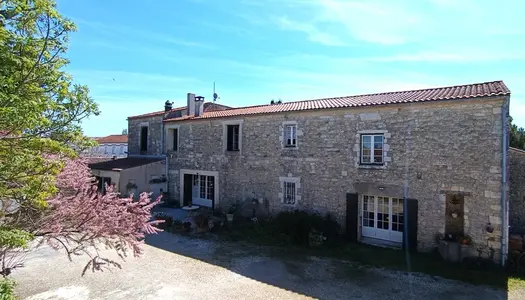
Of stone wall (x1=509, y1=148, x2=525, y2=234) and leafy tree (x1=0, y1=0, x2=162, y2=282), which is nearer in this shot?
leafy tree (x1=0, y1=0, x2=162, y2=282)

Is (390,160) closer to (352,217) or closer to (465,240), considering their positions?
(352,217)

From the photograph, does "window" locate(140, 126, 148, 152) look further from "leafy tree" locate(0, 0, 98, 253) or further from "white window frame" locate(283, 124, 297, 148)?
"leafy tree" locate(0, 0, 98, 253)

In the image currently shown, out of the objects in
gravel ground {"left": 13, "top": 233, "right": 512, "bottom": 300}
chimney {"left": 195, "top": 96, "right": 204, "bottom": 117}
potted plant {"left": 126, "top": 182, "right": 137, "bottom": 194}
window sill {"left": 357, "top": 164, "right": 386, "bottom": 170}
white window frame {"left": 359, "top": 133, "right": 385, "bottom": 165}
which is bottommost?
gravel ground {"left": 13, "top": 233, "right": 512, "bottom": 300}

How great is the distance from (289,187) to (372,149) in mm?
3651

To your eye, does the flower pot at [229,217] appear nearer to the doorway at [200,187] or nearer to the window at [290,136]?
the doorway at [200,187]

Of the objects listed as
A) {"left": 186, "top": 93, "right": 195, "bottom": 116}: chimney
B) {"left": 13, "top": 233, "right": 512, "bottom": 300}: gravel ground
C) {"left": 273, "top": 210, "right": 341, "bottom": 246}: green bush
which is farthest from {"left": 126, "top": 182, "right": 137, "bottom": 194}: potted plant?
{"left": 273, "top": 210, "right": 341, "bottom": 246}: green bush

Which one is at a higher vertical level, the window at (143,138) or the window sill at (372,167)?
the window at (143,138)

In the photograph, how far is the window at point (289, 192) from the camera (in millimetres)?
12445

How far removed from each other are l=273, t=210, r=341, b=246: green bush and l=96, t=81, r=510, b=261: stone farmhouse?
1.64 feet

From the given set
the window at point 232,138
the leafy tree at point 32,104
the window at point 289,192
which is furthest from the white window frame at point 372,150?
the leafy tree at point 32,104

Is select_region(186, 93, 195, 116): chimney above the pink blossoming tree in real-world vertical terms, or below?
above

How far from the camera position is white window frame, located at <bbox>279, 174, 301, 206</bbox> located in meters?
12.2

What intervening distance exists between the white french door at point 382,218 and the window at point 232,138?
6.46 meters

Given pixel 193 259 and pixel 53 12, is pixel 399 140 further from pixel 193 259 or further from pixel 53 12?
pixel 53 12
